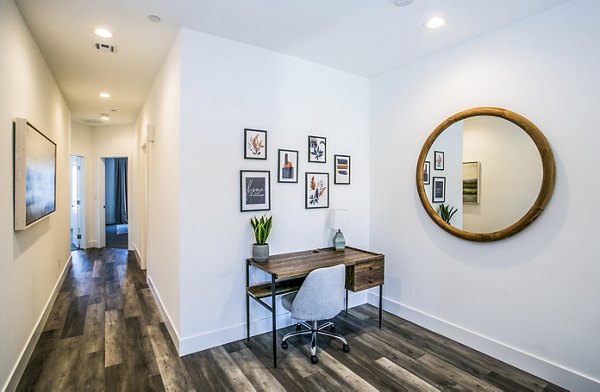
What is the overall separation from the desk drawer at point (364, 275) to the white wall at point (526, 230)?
0.48 m

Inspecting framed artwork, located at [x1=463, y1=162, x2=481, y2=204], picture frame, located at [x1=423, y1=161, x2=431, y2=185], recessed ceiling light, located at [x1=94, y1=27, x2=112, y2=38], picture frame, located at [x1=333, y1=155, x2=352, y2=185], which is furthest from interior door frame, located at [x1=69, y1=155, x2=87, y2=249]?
framed artwork, located at [x1=463, y1=162, x2=481, y2=204]

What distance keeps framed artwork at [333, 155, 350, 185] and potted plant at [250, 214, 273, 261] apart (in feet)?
3.43

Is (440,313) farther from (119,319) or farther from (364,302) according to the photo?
(119,319)

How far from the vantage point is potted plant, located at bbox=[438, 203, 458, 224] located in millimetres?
Result: 2902

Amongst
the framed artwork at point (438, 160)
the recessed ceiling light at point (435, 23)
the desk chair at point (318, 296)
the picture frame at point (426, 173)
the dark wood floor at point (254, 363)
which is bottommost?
the dark wood floor at point (254, 363)

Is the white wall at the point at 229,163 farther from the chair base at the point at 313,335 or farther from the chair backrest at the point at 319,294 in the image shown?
the chair backrest at the point at 319,294

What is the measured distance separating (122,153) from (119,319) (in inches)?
175

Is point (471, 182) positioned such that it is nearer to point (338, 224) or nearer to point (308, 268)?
point (338, 224)

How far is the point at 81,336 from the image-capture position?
2.91m

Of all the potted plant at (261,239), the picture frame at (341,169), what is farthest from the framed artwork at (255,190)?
the picture frame at (341,169)

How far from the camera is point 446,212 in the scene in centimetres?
295

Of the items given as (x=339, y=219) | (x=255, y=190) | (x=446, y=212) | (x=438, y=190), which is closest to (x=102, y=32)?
(x=255, y=190)

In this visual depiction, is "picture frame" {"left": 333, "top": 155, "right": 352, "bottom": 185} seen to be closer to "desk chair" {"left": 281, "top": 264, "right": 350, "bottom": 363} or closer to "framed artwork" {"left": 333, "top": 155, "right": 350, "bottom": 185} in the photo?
"framed artwork" {"left": 333, "top": 155, "right": 350, "bottom": 185}

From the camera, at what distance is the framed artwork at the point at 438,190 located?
302 cm
